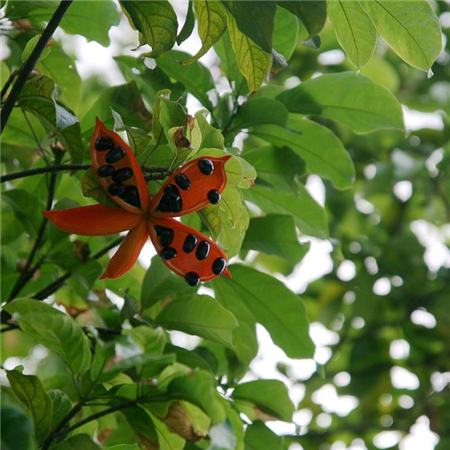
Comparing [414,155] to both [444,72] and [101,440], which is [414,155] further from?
[101,440]

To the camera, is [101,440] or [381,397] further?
[381,397]

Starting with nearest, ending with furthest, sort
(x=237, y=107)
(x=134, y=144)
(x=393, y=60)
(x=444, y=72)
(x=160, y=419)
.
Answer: (x=134, y=144) → (x=160, y=419) → (x=237, y=107) → (x=444, y=72) → (x=393, y=60)

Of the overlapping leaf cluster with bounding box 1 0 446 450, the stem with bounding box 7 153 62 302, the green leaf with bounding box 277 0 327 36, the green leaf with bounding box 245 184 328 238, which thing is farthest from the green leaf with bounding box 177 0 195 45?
the green leaf with bounding box 245 184 328 238

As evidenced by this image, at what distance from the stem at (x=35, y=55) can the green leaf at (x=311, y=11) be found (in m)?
0.24

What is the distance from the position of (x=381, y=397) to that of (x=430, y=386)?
182mm

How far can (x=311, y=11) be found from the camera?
105cm

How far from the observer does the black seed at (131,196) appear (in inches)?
39.3

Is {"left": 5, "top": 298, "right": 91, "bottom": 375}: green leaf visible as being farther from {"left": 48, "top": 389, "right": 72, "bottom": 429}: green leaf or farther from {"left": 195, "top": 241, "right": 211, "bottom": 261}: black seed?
{"left": 195, "top": 241, "right": 211, "bottom": 261}: black seed

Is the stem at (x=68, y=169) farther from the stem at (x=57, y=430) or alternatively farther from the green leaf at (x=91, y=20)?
the green leaf at (x=91, y=20)

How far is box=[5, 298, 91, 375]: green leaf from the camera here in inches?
44.4

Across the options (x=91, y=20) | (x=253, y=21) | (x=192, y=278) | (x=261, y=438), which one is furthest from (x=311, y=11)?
(x=261, y=438)

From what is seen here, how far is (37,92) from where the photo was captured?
3.73 ft

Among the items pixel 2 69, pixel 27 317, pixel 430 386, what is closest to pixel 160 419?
pixel 27 317

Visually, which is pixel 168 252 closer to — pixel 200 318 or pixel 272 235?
pixel 200 318
